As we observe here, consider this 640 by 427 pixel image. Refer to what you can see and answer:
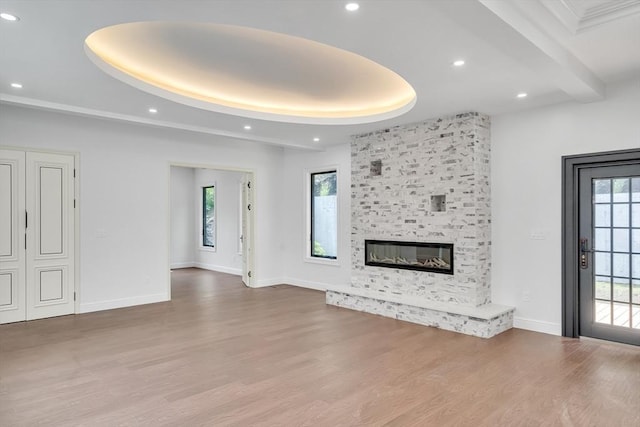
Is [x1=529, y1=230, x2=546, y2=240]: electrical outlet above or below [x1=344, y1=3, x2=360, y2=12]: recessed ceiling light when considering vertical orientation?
below

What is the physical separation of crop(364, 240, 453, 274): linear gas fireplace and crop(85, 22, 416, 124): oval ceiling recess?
6.14ft

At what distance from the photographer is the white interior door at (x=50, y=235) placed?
5.58 m

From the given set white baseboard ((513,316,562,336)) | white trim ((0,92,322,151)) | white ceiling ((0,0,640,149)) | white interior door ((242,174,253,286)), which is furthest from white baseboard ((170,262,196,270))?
white baseboard ((513,316,562,336))

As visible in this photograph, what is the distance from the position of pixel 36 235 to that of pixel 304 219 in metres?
4.49

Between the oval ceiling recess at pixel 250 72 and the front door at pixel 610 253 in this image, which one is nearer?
the oval ceiling recess at pixel 250 72

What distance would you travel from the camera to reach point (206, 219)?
11.2 m

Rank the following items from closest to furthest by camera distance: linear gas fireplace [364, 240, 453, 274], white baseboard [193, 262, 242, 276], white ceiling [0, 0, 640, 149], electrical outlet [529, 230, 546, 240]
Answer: white ceiling [0, 0, 640, 149], electrical outlet [529, 230, 546, 240], linear gas fireplace [364, 240, 453, 274], white baseboard [193, 262, 242, 276]

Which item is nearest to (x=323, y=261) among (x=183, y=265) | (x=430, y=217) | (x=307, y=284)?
(x=307, y=284)

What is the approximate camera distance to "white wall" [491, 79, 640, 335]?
465 centimetres

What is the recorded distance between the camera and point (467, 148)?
5293 millimetres

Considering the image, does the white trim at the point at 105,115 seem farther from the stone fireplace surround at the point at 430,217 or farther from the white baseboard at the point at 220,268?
the white baseboard at the point at 220,268

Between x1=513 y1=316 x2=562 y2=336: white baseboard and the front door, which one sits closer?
the front door

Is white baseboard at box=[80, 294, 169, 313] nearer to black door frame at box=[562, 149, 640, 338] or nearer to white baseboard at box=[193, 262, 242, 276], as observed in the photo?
white baseboard at box=[193, 262, 242, 276]

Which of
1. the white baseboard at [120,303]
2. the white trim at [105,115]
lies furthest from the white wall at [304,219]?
the white baseboard at [120,303]
